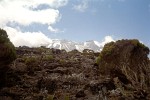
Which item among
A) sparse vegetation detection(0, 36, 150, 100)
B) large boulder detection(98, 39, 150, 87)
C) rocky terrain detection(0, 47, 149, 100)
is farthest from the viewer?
→ large boulder detection(98, 39, 150, 87)

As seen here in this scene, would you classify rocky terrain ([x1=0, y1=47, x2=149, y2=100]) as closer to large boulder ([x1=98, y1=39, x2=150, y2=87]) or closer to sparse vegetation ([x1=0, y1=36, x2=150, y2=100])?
sparse vegetation ([x1=0, y1=36, x2=150, y2=100])

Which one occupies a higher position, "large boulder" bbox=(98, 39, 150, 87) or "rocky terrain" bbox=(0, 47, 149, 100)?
"large boulder" bbox=(98, 39, 150, 87)

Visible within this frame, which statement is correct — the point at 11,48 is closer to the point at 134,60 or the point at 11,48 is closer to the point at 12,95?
the point at 12,95

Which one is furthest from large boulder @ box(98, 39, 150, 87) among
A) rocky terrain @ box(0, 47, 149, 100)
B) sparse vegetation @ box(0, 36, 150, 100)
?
rocky terrain @ box(0, 47, 149, 100)

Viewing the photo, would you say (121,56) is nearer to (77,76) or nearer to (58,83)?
(77,76)

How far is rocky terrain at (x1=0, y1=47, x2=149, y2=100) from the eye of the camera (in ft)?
65.1

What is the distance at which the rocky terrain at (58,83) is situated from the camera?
781 inches

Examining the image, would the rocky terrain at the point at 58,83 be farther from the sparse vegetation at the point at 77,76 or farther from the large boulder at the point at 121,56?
the large boulder at the point at 121,56

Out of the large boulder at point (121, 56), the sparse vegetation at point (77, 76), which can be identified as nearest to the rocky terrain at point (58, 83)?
the sparse vegetation at point (77, 76)

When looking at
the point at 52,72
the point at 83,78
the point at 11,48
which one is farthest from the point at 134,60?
the point at 11,48

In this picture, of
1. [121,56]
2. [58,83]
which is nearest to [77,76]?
[58,83]

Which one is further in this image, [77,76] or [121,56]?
[77,76]

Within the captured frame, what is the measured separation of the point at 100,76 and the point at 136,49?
13.2 feet

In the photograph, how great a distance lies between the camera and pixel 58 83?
896 inches
